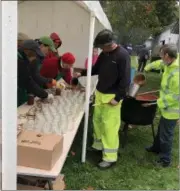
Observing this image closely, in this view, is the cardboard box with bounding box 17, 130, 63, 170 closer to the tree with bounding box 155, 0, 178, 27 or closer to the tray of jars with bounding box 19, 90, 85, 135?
the tray of jars with bounding box 19, 90, 85, 135

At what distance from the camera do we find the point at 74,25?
7.97 m

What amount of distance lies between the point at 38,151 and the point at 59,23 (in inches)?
252

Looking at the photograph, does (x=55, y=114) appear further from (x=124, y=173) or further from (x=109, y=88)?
(x=124, y=173)

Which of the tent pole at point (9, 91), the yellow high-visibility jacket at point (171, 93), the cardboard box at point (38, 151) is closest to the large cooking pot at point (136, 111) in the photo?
the yellow high-visibility jacket at point (171, 93)

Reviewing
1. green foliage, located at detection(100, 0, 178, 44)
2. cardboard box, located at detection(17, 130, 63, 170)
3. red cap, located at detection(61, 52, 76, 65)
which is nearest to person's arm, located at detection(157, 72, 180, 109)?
red cap, located at detection(61, 52, 76, 65)

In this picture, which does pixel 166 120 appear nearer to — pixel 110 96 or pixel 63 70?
pixel 110 96

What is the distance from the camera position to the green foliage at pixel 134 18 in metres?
16.5

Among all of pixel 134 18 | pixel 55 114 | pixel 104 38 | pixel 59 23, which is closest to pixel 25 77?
pixel 55 114

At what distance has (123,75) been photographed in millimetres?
3414

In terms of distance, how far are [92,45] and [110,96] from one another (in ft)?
2.12

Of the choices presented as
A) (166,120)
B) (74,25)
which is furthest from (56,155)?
(74,25)

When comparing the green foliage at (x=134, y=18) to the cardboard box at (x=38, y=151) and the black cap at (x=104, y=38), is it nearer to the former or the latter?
the black cap at (x=104, y=38)

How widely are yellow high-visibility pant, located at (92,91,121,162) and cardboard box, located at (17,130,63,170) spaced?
4.83 feet

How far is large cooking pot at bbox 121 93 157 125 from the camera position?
4.12 m
